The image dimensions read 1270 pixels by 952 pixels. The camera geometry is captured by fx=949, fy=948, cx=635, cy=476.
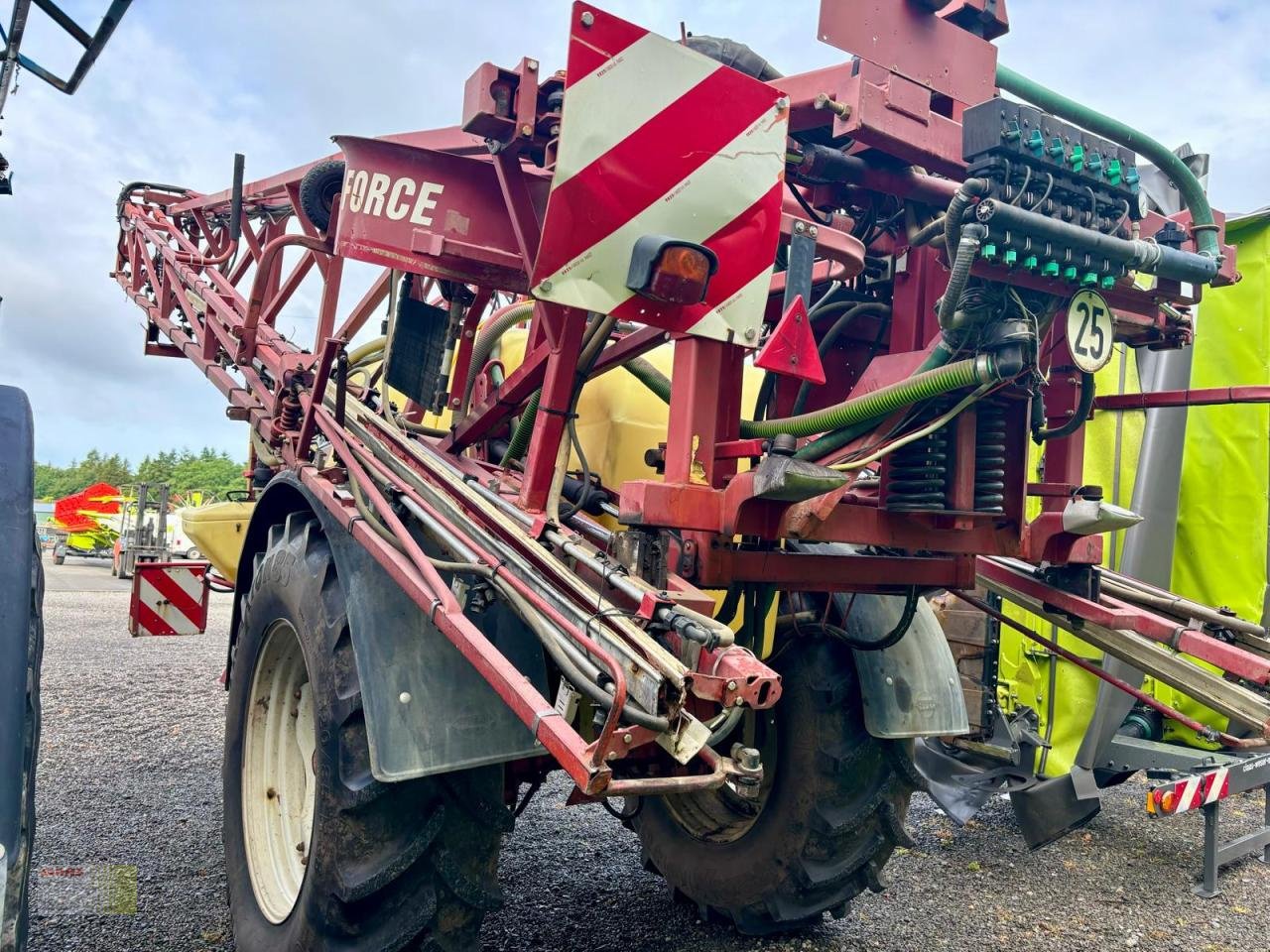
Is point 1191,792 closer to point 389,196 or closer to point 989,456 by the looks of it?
point 989,456

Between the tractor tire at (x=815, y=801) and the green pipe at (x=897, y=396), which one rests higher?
the green pipe at (x=897, y=396)

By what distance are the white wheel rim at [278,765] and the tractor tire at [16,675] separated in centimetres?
106

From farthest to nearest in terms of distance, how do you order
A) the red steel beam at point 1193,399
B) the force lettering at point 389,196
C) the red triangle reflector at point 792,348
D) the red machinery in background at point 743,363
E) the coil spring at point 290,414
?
1. the coil spring at point 290,414
2. the red steel beam at point 1193,399
3. the force lettering at point 389,196
4. the red triangle reflector at point 792,348
5. the red machinery in background at point 743,363

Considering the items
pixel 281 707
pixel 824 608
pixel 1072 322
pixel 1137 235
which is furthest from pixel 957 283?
pixel 281 707

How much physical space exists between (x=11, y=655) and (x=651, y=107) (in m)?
1.61

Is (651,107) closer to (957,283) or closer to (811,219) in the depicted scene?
(811,219)

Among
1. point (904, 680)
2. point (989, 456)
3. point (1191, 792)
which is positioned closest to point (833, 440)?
point (989, 456)

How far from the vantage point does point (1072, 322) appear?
218 centimetres

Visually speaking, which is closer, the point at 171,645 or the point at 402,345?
the point at 402,345

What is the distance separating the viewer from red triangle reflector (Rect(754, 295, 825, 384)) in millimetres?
2092

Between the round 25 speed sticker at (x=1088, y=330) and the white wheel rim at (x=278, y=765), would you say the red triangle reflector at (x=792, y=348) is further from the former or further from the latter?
the white wheel rim at (x=278, y=765)

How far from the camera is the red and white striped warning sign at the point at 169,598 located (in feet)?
14.8

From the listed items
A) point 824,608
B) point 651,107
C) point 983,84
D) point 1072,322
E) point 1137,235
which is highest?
point 983,84

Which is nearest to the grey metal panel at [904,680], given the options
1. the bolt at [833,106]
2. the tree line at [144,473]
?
the bolt at [833,106]
